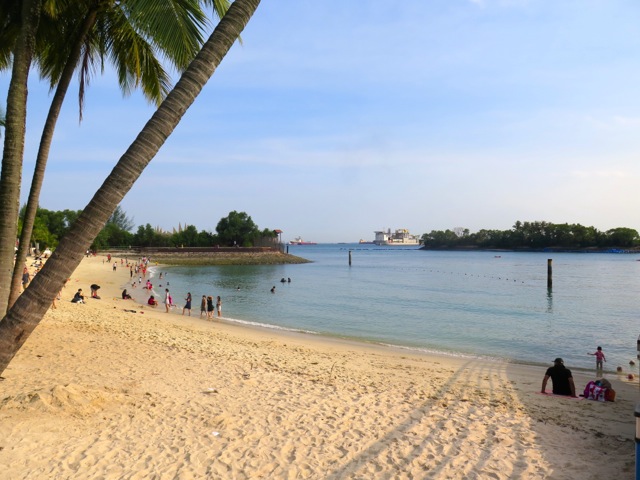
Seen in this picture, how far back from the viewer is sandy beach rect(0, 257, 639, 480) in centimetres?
496

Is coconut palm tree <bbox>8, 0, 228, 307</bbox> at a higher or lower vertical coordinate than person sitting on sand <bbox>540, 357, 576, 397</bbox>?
higher

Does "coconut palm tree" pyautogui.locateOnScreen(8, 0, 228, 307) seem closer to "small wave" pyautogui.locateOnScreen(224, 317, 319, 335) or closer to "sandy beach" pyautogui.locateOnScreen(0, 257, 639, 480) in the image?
"sandy beach" pyautogui.locateOnScreen(0, 257, 639, 480)

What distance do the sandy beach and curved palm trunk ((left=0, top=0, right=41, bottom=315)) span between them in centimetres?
172

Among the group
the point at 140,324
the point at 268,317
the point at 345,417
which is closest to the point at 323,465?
the point at 345,417

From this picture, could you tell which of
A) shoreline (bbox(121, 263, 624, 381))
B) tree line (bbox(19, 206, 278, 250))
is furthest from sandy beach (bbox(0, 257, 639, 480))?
tree line (bbox(19, 206, 278, 250))

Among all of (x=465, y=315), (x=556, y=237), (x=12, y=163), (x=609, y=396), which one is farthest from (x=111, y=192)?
(x=556, y=237)

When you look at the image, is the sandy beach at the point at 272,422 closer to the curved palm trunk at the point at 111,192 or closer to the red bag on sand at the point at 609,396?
the red bag on sand at the point at 609,396

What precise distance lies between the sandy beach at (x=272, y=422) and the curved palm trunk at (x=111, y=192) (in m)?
1.37

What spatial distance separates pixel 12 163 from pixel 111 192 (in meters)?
2.67

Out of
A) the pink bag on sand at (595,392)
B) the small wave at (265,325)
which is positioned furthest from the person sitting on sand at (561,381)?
the small wave at (265,325)

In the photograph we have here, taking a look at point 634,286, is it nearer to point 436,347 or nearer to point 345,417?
point 436,347

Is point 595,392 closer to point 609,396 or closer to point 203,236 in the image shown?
point 609,396

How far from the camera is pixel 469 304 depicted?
31.9 metres

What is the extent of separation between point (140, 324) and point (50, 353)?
7.20 meters
